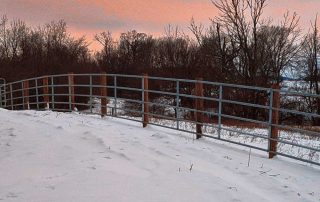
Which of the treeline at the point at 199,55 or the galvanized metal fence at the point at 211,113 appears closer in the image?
the galvanized metal fence at the point at 211,113

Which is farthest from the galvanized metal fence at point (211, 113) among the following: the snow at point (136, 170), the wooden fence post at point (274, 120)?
the snow at point (136, 170)

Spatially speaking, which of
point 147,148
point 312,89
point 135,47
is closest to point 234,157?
point 147,148

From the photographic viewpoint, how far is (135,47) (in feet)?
217

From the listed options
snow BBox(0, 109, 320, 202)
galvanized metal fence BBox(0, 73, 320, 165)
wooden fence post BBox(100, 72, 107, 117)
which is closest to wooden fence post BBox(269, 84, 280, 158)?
galvanized metal fence BBox(0, 73, 320, 165)

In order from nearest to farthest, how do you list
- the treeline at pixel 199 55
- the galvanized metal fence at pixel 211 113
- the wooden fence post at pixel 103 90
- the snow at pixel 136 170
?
the snow at pixel 136 170 < the galvanized metal fence at pixel 211 113 < the wooden fence post at pixel 103 90 < the treeline at pixel 199 55

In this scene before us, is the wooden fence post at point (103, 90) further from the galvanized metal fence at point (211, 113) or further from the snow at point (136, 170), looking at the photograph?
the snow at point (136, 170)

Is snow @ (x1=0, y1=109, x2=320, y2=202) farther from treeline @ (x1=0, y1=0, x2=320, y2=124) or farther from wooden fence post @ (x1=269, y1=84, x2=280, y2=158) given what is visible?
treeline @ (x1=0, y1=0, x2=320, y2=124)

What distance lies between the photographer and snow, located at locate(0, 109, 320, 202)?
17.0 feet

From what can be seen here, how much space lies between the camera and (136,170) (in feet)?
19.9

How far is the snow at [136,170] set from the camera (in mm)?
5188

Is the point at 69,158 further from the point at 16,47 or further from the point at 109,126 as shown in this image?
the point at 16,47

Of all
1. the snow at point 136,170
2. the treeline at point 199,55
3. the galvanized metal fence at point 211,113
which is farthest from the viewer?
the treeline at point 199,55

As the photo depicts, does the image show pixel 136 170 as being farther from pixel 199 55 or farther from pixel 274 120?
pixel 199 55

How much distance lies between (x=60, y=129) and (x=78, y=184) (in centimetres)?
388
